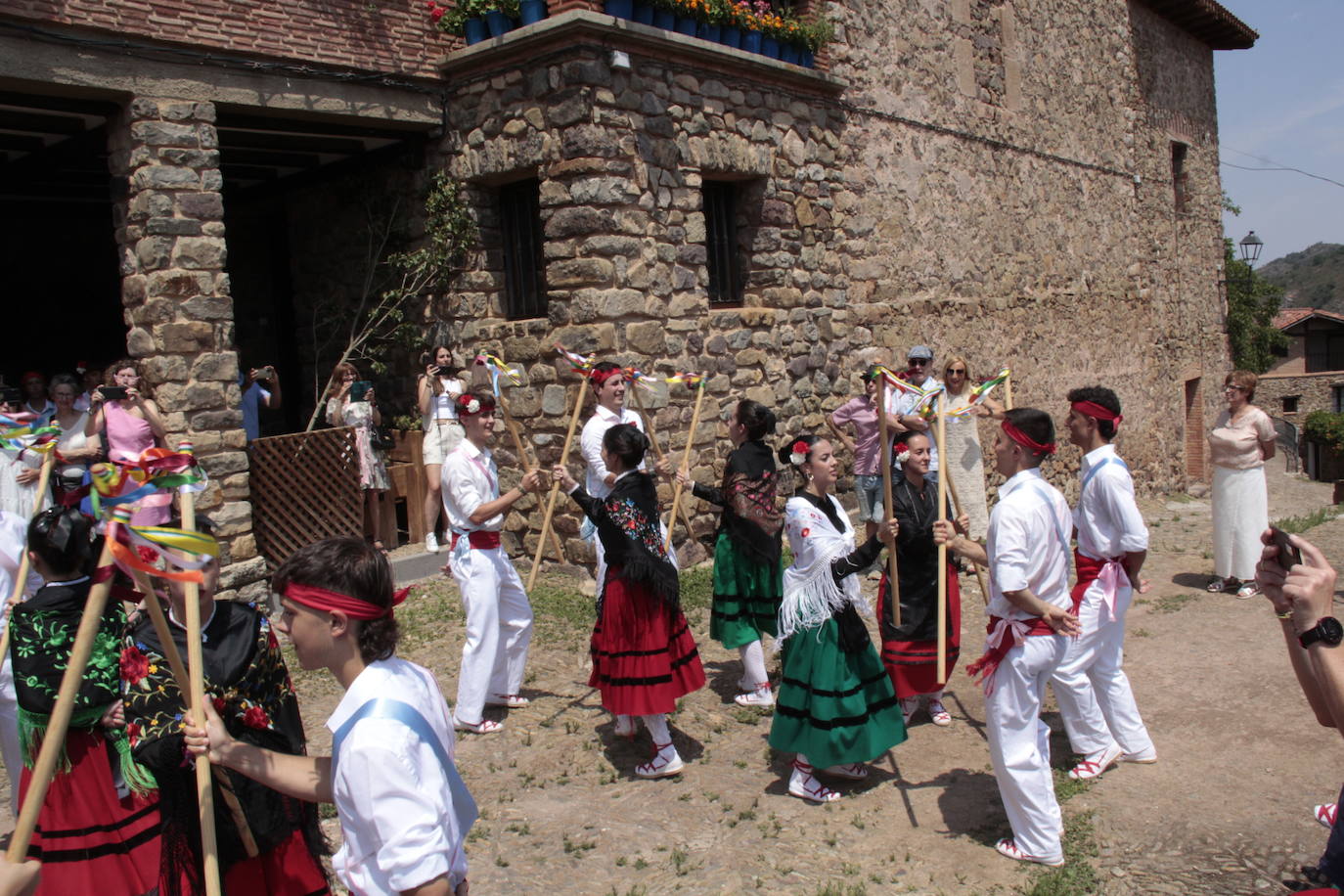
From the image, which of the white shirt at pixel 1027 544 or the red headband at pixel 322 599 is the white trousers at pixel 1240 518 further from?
the red headband at pixel 322 599

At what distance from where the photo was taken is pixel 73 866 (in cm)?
339

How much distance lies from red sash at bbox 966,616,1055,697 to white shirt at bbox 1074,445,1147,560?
99 cm

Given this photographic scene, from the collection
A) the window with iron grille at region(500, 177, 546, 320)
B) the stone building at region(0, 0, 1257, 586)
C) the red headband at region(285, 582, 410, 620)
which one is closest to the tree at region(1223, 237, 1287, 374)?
the stone building at region(0, 0, 1257, 586)

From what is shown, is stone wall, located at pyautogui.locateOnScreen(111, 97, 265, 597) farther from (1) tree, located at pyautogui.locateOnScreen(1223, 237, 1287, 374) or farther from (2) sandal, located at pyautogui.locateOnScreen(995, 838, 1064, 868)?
(1) tree, located at pyautogui.locateOnScreen(1223, 237, 1287, 374)

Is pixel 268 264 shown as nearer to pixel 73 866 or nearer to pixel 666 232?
pixel 666 232

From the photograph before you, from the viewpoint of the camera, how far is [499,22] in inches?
324

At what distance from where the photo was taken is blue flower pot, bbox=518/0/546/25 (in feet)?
26.3

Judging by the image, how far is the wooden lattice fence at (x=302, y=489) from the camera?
771cm

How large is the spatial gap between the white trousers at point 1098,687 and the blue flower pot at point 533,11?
19.9ft

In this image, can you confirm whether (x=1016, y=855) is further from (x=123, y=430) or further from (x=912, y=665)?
(x=123, y=430)

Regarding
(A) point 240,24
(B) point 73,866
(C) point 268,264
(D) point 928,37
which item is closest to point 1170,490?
(D) point 928,37

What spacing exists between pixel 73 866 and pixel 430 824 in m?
1.95

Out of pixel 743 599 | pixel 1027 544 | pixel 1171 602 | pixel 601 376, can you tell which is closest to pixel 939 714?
pixel 743 599

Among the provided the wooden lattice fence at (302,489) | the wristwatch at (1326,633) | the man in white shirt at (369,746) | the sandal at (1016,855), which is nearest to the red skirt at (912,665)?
the sandal at (1016,855)
